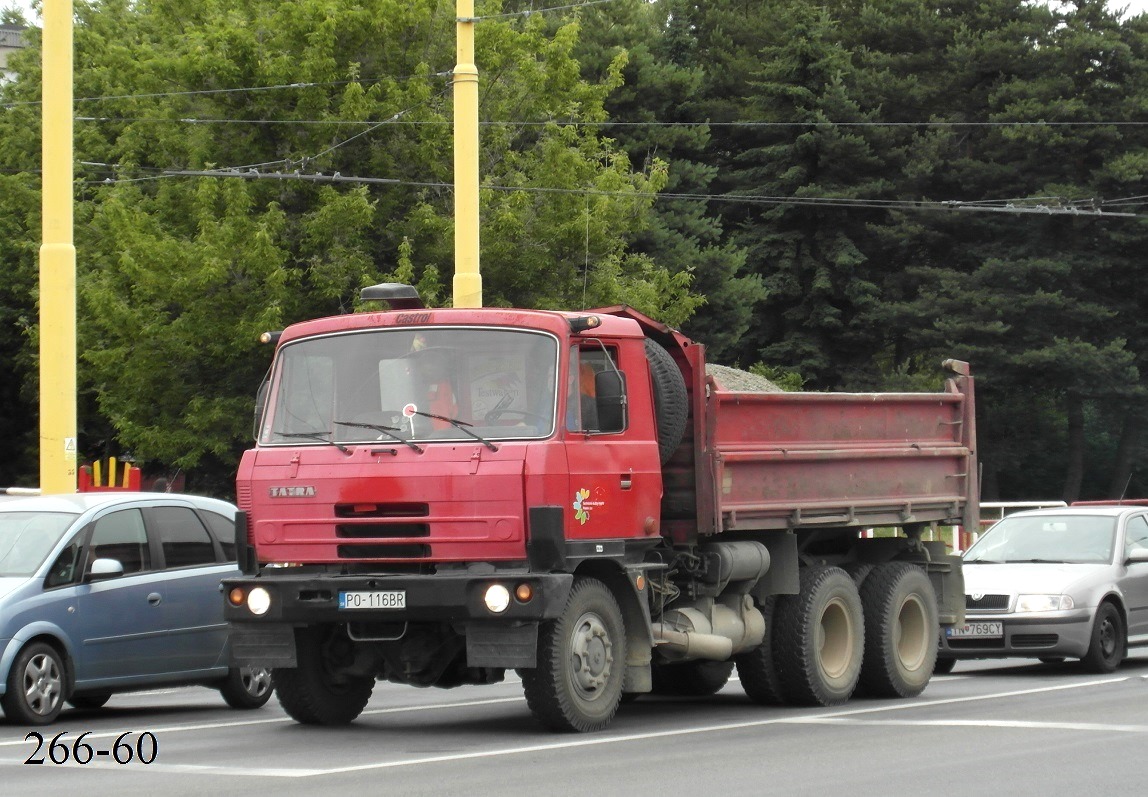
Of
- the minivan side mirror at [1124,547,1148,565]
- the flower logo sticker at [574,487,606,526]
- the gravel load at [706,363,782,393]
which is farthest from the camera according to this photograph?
the minivan side mirror at [1124,547,1148,565]

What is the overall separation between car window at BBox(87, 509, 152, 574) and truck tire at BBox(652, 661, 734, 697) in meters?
4.07

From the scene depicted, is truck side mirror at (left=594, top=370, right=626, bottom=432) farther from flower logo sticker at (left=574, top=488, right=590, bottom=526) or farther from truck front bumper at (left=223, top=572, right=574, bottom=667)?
truck front bumper at (left=223, top=572, right=574, bottom=667)

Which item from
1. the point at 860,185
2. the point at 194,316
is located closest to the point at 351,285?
the point at 194,316

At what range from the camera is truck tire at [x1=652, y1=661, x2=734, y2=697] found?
1474cm

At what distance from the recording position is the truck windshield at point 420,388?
11.4 metres

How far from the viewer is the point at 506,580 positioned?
10922 millimetres

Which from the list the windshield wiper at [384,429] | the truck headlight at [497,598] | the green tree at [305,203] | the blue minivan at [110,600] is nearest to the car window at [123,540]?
the blue minivan at [110,600]

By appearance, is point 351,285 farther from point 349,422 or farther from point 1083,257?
point 1083,257

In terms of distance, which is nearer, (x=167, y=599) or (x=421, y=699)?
(x=167, y=599)

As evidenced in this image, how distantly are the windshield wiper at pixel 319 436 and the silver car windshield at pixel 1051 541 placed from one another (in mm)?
8559

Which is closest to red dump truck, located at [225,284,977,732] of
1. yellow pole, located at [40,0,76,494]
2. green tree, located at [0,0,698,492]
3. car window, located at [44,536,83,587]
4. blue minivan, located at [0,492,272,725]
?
blue minivan, located at [0,492,272,725]

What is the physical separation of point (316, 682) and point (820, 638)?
12.5 ft

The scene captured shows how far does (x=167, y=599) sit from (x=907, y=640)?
582 centimetres

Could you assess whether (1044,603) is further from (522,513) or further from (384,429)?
(384,429)
